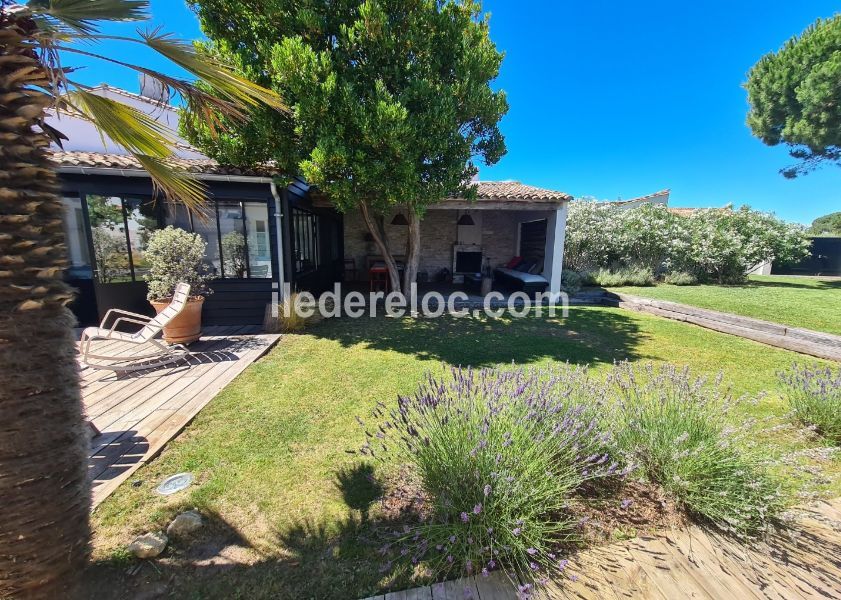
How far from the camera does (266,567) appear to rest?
1985 millimetres

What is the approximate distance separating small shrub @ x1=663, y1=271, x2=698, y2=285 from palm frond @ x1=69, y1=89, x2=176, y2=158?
1582 centimetres

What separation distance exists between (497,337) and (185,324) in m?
5.95

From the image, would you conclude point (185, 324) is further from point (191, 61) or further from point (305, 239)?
point (191, 61)

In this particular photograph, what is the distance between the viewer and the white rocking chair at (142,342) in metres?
4.77

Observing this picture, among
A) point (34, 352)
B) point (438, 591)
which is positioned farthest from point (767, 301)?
point (34, 352)

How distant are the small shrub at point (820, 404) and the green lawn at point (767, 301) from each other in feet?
15.7

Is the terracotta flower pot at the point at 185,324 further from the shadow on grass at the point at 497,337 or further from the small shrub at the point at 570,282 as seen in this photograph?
the small shrub at the point at 570,282

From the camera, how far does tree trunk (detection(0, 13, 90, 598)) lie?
128 cm

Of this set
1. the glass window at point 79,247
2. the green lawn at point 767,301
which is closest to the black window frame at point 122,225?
the glass window at point 79,247

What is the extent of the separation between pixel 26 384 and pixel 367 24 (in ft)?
22.5

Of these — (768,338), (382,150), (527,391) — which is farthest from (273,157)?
(768,338)

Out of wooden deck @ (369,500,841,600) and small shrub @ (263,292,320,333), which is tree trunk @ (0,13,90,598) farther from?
small shrub @ (263,292,320,333)

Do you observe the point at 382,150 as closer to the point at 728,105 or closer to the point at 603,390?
the point at 603,390

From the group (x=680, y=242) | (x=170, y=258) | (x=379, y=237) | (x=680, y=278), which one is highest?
(x=680, y=242)
